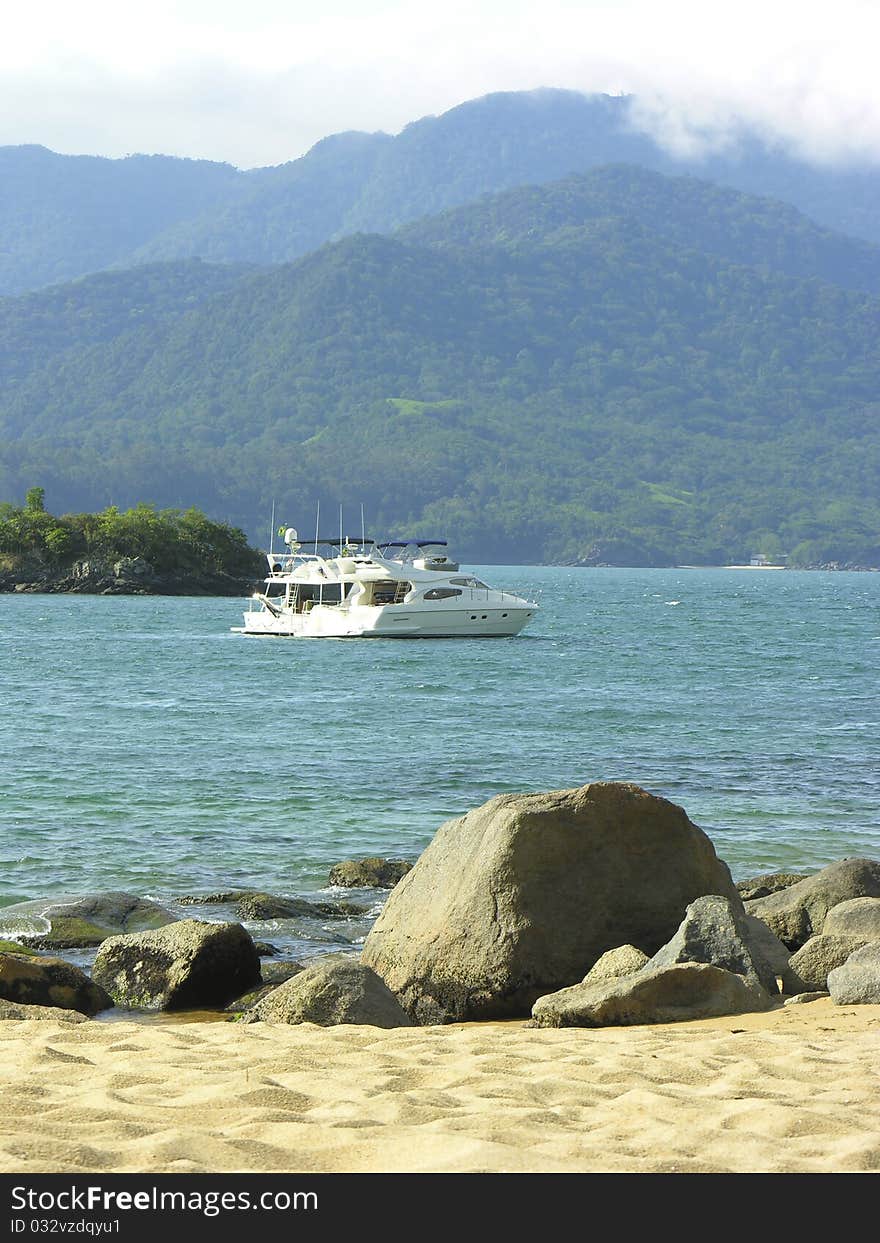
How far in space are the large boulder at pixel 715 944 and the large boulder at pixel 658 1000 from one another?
13.0 inches

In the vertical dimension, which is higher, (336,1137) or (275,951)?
(336,1137)

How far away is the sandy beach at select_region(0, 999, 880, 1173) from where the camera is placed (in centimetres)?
538

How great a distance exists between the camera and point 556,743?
29609mm

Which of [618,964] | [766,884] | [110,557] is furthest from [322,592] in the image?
[618,964]

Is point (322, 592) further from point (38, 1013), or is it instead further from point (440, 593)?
point (38, 1013)

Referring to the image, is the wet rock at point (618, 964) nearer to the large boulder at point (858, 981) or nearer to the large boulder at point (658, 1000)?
the large boulder at point (658, 1000)

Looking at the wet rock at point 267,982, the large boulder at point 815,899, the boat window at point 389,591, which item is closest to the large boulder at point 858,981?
the large boulder at point 815,899

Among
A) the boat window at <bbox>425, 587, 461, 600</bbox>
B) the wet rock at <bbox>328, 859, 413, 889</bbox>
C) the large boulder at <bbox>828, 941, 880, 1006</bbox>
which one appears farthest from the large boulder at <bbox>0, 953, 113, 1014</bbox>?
the boat window at <bbox>425, 587, 461, 600</bbox>

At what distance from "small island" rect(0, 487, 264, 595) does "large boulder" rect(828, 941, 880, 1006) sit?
120420 millimetres

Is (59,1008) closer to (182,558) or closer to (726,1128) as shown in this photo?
(726,1128)

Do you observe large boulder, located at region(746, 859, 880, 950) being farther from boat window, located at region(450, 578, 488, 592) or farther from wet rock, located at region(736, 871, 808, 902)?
boat window, located at region(450, 578, 488, 592)

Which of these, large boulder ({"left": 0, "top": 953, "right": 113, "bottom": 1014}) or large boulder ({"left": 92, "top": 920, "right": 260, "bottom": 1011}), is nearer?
large boulder ({"left": 0, "top": 953, "right": 113, "bottom": 1014})

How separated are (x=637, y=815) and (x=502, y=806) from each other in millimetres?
1013
